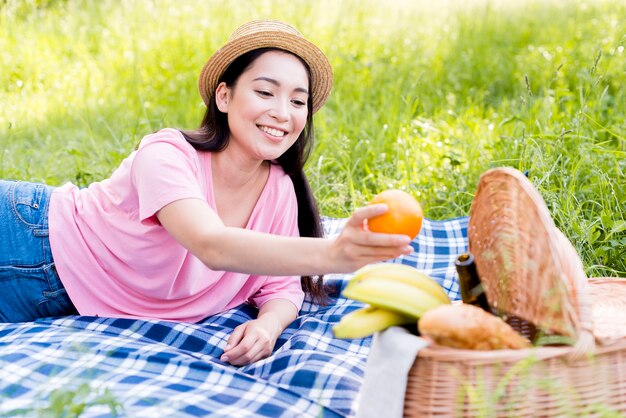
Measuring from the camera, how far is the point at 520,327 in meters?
2.03

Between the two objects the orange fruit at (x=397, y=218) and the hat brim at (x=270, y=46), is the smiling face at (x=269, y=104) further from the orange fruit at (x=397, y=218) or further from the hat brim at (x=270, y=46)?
the orange fruit at (x=397, y=218)

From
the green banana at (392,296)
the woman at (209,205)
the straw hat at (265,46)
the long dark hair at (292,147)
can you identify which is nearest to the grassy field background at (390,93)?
the long dark hair at (292,147)

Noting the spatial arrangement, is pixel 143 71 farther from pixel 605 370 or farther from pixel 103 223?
pixel 605 370

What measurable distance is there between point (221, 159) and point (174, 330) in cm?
65

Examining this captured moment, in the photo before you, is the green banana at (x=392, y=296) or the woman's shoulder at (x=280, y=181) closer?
the green banana at (x=392, y=296)

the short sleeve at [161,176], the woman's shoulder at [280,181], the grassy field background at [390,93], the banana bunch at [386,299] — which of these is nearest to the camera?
the banana bunch at [386,299]

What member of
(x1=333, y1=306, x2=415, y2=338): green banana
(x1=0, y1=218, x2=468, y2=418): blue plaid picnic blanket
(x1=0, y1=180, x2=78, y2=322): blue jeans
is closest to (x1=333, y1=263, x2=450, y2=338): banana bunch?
(x1=333, y1=306, x2=415, y2=338): green banana

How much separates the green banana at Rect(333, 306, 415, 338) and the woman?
788 millimetres

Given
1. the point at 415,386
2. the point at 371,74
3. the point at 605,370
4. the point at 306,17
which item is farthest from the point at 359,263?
the point at 306,17

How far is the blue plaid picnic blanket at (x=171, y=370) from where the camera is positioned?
7.04 ft

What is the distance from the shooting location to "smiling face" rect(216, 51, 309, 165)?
2730 millimetres

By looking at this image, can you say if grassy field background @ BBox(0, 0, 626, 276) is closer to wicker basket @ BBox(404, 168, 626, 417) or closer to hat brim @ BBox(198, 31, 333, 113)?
hat brim @ BBox(198, 31, 333, 113)

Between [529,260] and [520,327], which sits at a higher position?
[529,260]

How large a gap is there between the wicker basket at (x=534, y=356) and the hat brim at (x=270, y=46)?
1.08 metres
